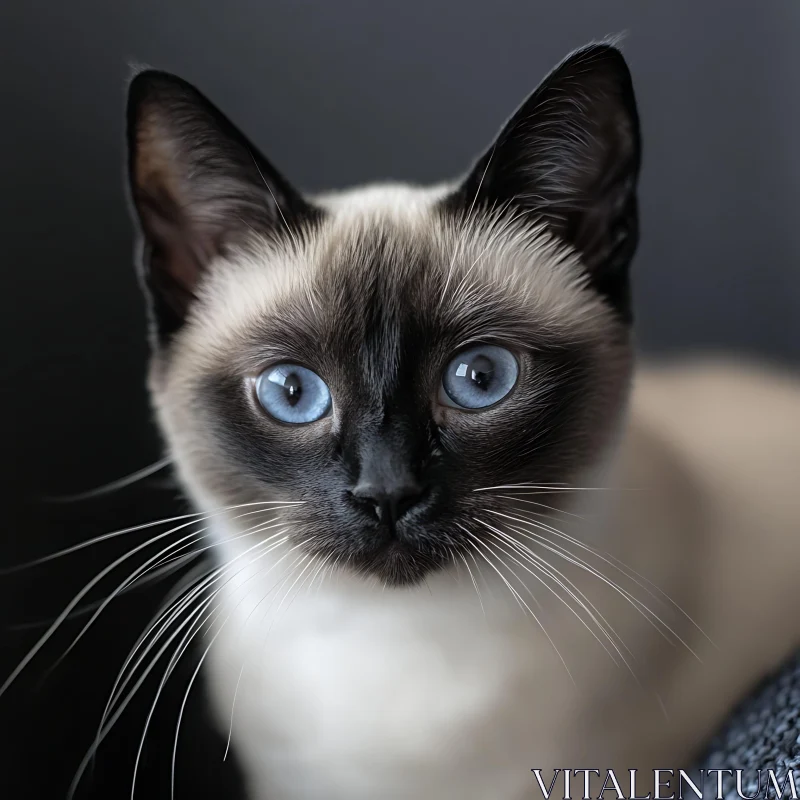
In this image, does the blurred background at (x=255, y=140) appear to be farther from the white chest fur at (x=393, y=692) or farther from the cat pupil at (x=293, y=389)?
the cat pupil at (x=293, y=389)

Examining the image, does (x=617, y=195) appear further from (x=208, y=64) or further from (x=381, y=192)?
(x=208, y=64)

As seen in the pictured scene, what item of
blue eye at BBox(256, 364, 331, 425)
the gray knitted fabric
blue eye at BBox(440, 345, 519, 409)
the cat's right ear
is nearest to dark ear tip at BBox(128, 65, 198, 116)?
the cat's right ear

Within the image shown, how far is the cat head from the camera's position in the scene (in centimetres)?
102

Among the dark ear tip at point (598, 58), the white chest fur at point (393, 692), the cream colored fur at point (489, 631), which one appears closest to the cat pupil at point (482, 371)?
the cream colored fur at point (489, 631)

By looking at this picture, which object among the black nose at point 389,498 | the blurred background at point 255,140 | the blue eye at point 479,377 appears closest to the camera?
the black nose at point 389,498

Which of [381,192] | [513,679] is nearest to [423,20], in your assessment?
[381,192]

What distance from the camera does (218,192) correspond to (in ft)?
3.68

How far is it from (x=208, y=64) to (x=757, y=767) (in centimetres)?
122

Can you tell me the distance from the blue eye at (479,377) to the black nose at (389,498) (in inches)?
5.5

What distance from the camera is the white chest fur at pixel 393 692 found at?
1114 mm

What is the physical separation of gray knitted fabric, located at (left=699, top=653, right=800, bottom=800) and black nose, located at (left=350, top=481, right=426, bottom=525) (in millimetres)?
497

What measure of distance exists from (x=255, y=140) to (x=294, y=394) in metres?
0.55

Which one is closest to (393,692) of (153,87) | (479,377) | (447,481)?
(447,481)

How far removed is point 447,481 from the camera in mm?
1007
